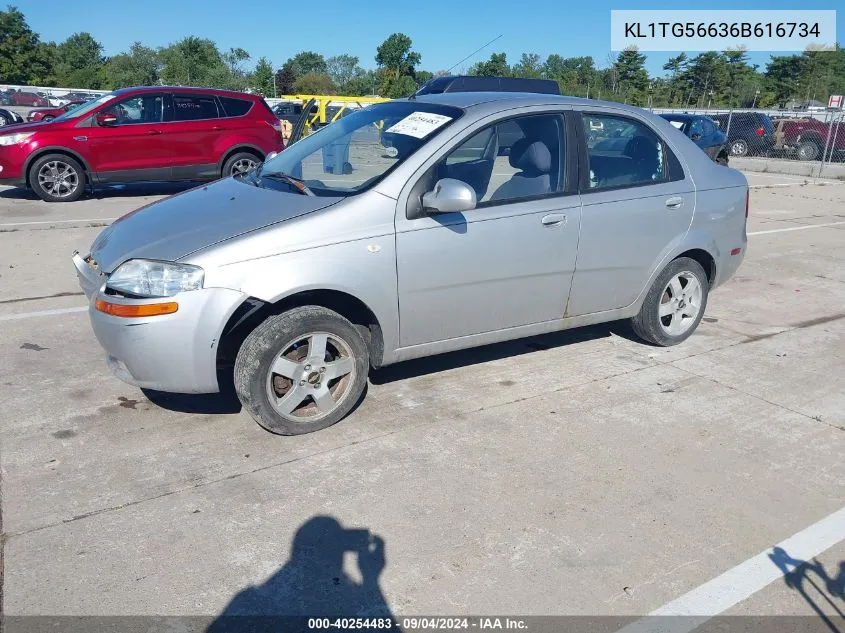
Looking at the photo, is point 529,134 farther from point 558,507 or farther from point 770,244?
point 770,244

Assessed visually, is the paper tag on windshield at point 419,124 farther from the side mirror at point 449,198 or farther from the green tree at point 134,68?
the green tree at point 134,68

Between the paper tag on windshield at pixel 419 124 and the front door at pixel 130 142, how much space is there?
8024 mm

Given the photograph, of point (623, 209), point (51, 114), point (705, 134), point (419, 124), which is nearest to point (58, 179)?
point (51, 114)

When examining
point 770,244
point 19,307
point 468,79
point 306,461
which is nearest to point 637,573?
point 306,461

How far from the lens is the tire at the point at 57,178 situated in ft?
35.7

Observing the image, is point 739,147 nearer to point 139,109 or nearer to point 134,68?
point 139,109

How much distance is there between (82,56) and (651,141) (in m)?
90.0

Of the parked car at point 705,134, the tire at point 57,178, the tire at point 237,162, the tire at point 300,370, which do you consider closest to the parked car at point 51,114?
the tire at point 57,178

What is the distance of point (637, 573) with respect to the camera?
2875 mm

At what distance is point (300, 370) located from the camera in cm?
380

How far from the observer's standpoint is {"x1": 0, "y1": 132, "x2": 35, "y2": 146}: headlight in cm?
1061

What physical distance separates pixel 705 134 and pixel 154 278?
1740 cm

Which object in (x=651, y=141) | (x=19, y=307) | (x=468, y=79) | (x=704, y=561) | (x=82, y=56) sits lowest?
(x=704, y=561)

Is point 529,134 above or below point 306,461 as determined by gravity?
above
